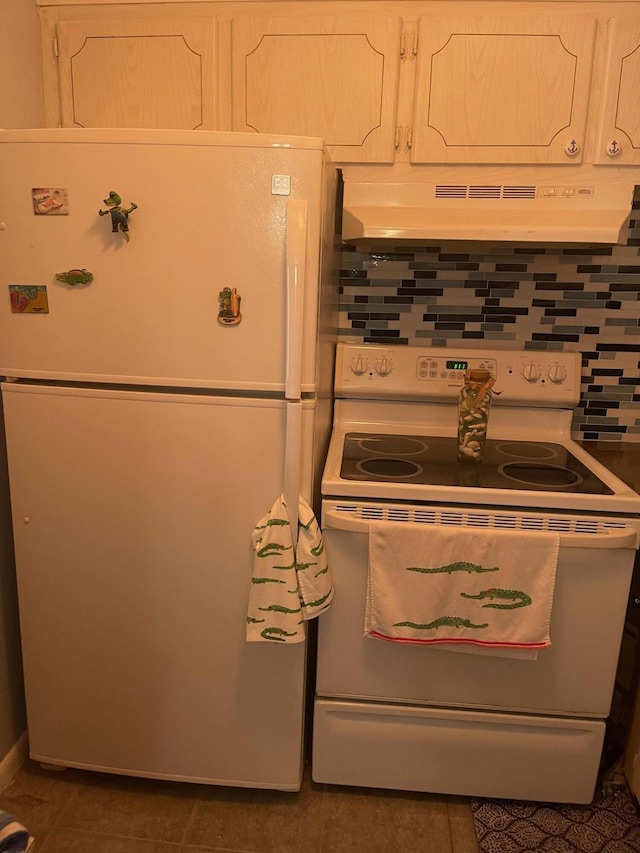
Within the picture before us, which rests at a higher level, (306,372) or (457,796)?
(306,372)

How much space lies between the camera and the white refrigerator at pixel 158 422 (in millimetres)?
1304

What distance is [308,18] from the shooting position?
159 centimetres

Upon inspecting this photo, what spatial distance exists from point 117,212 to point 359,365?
0.90 metres

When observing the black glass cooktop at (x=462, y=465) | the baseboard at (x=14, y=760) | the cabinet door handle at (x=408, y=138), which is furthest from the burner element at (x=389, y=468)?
the baseboard at (x=14, y=760)

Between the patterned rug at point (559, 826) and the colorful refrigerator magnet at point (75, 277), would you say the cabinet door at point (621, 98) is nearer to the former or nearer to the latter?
the colorful refrigerator magnet at point (75, 277)

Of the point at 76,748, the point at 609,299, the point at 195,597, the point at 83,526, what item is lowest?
the point at 76,748

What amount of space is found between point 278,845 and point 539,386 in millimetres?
1454

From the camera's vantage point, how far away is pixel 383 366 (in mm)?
1964

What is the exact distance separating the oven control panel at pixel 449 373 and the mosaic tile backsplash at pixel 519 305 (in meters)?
0.09

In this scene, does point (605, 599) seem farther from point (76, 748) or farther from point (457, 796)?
point (76, 748)

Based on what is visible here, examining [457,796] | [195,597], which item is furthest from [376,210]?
[457,796]

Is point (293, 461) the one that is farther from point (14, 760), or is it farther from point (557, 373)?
point (14, 760)

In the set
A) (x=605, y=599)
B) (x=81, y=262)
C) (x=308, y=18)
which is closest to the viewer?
(x=81, y=262)

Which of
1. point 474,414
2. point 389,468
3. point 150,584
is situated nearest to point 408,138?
point 474,414
